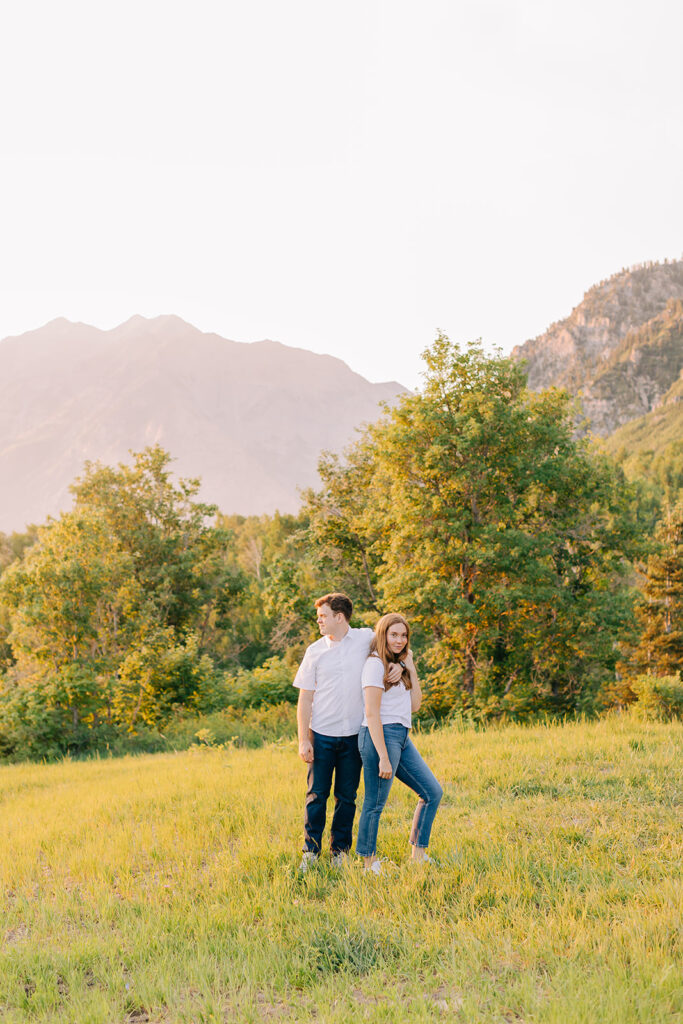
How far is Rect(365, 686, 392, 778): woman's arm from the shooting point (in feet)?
15.9

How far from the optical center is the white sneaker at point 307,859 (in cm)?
A: 502

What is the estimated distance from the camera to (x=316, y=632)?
24.7 m

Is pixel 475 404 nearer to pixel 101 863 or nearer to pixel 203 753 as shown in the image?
pixel 203 753

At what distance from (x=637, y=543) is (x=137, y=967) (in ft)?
58.2

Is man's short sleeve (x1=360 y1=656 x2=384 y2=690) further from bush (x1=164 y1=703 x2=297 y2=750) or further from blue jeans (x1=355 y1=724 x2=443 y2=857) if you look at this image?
bush (x1=164 y1=703 x2=297 y2=750)

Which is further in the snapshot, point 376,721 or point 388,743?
point 388,743

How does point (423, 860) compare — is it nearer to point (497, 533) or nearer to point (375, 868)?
point (375, 868)

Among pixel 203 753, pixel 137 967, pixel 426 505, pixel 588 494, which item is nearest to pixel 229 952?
pixel 137 967

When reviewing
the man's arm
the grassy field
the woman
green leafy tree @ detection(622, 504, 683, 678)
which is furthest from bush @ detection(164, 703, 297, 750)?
green leafy tree @ detection(622, 504, 683, 678)

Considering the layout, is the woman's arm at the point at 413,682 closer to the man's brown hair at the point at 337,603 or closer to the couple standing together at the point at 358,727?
the couple standing together at the point at 358,727

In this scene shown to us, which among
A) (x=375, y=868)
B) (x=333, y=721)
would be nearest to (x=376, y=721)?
(x=333, y=721)

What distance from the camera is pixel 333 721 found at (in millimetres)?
5148

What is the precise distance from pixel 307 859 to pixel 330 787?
555mm

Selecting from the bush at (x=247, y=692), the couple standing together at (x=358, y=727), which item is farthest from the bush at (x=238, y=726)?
the couple standing together at (x=358, y=727)
